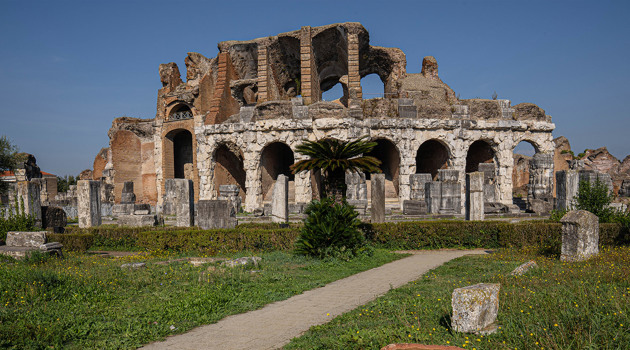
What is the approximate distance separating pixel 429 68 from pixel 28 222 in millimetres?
26542

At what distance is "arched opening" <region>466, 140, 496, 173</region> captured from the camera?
2698 centimetres

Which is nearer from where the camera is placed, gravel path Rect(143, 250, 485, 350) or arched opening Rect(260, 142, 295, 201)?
gravel path Rect(143, 250, 485, 350)

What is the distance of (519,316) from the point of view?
451cm

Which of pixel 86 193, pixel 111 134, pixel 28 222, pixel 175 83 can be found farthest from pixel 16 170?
pixel 28 222

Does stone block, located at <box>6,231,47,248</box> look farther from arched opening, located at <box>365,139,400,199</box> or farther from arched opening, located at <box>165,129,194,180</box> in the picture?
arched opening, located at <box>165,129,194,180</box>

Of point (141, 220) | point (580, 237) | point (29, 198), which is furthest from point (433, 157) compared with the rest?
point (29, 198)

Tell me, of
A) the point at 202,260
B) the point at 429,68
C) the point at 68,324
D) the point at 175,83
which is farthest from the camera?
the point at 175,83

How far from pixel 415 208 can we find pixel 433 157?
9950mm

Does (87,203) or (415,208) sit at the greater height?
(87,203)

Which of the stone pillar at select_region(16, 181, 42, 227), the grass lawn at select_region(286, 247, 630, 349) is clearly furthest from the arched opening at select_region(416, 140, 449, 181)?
the stone pillar at select_region(16, 181, 42, 227)

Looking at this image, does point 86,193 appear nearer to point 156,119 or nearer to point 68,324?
point 68,324

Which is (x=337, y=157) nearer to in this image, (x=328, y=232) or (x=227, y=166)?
(x=328, y=232)

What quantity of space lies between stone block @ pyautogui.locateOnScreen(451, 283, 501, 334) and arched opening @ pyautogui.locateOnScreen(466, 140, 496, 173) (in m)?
23.7

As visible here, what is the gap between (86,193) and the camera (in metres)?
16.3
